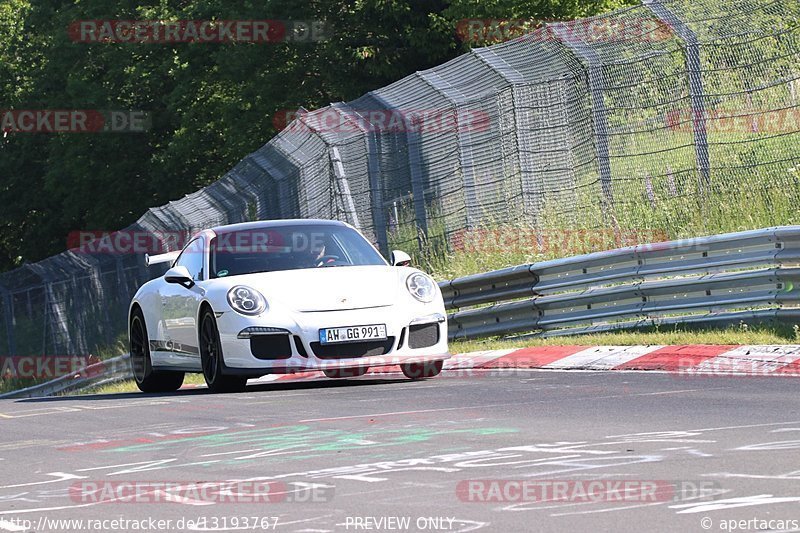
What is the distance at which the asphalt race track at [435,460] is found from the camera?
19.0ft

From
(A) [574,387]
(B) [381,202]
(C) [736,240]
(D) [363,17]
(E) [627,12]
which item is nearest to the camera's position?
(A) [574,387]

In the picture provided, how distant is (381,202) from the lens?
20.0 metres

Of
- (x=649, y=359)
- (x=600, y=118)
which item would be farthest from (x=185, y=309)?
(x=600, y=118)

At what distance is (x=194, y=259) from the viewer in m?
13.6

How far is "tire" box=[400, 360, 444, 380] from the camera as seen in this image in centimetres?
1276

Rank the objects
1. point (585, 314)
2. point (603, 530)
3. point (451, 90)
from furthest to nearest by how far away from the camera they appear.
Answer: point (451, 90)
point (585, 314)
point (603, 530)

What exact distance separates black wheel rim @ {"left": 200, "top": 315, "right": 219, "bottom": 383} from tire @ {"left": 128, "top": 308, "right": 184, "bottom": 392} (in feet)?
6.07

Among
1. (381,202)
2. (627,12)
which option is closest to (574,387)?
(627,12)

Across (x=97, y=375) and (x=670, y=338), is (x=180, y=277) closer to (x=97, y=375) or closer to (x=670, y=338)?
(x=670, y=338)

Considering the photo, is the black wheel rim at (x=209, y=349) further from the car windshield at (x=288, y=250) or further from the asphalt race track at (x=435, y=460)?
the asphalt race track at (x=435, y=460)

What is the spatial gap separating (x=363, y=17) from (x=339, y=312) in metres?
30.3

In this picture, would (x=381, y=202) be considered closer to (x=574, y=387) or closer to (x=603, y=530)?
(x=574, y=387)

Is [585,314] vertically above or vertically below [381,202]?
below

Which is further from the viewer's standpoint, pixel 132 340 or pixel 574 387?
pixel 132 340
